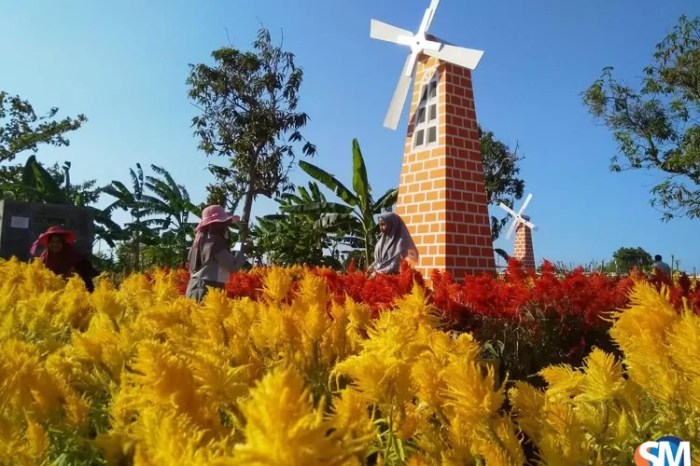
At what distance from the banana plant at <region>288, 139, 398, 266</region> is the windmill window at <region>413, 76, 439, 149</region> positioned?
14.1ft

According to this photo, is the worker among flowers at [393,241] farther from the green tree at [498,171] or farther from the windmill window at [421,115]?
the green tree at [498,171]

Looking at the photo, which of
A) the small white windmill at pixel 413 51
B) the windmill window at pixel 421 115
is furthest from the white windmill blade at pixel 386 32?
the windmill window at pixel 421 115

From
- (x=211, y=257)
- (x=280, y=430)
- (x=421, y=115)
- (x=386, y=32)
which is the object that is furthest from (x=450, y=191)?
(x=280, y=430)

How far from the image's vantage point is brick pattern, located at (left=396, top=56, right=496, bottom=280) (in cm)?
707

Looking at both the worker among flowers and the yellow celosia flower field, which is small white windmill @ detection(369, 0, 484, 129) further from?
the yellow celosia flower field

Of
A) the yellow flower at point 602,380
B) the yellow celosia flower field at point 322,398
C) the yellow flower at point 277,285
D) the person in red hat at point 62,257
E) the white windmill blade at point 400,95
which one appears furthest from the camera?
the white windmill blade at point 400,95

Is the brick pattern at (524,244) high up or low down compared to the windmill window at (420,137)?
up

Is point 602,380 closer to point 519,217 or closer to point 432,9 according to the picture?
point 432,9

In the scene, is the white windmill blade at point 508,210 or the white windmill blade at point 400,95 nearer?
the white windmill blade at point 400,95

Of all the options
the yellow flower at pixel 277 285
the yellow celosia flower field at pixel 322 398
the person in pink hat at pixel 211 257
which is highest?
the person in pink hat at pixel 211 257

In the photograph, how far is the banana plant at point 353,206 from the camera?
12.2 metres

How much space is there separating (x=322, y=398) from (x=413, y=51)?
26.8ft

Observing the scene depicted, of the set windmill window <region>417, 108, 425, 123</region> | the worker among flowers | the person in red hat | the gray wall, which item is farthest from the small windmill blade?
the gray wall

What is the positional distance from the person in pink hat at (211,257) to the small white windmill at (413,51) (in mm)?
3553
